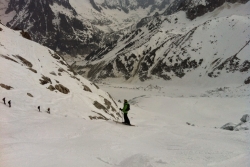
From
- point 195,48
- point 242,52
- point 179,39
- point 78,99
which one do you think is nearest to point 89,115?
point 78,99

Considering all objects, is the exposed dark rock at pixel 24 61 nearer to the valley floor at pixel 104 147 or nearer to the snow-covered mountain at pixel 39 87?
the snow-covered mountain at pixel 39 87

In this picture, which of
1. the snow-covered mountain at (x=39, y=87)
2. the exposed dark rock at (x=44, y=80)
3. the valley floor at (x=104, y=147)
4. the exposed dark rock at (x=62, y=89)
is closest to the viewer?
the valley floor at (x=104, y=147)

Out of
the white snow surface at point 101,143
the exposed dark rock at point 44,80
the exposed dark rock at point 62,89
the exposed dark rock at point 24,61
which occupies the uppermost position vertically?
the exposed dark rock at point 24,61

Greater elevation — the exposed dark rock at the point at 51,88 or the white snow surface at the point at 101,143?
the exposed dark rock at the point at 51,88

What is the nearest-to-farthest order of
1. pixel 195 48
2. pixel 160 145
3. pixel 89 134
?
1. pixel 160 145
2. pixel 89 134
3. pixel 195 48

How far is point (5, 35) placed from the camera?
41656 mm

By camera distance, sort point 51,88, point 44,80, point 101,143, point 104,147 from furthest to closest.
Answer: point 44,80
point 51,88
point 101,143
point 104,147

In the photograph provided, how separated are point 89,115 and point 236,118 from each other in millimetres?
26991

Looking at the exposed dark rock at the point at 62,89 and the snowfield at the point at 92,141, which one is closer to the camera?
the snowfield at the point at 92,141

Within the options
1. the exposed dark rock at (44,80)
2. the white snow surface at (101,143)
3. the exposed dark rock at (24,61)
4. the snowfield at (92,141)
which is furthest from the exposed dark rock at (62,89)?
the white snow surface at (101,143)

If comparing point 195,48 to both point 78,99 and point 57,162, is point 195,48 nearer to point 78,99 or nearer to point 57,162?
point 78,99

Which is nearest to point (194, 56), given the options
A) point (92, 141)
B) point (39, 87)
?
point (39, 87)

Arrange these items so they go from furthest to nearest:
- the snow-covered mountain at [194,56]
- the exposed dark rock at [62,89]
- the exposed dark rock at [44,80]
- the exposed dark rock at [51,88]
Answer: the snow-covered mountain at [194,56] < the exposed dark rock at [62,89] < the exposed dark rock at [44,80] < the exposed dark rock at [51,88]

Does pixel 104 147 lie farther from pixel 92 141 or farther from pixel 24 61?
pixel 24 61
